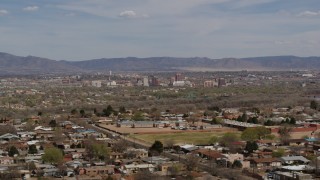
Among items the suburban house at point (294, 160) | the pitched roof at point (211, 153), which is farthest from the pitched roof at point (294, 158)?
the pitched roof at point (211, 153)

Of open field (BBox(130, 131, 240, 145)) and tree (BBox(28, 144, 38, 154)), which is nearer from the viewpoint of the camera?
Answer: tree (BBox(28, 144, 38, 154))

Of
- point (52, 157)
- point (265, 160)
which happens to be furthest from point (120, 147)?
point (265, 160)

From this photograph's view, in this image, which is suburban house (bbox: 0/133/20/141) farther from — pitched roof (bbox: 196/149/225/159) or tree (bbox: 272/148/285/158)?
tree (bbox: 272/148/285/158)

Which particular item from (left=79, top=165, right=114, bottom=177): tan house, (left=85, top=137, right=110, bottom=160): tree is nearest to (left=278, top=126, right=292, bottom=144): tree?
(left=85, top=137, right=110, bottom=160): tree

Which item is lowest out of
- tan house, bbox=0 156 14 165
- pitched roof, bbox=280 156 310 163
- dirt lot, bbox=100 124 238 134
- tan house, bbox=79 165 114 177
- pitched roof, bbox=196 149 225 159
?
dirt lot, bbox=100 124 238 134

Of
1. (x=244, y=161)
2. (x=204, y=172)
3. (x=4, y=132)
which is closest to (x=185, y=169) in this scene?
(x=204, y=172)

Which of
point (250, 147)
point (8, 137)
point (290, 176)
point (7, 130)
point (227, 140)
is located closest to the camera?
point (290, 176)

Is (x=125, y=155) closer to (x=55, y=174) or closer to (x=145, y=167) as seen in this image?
(x=145, y=167)

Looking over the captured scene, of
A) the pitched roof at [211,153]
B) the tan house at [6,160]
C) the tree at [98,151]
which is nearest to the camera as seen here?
the tan house at [6,160]

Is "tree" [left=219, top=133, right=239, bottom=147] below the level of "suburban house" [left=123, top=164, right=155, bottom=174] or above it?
above

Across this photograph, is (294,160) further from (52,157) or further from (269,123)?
(269,123)

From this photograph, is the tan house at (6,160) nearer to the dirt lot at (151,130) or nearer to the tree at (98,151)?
the tree at (98,151)
